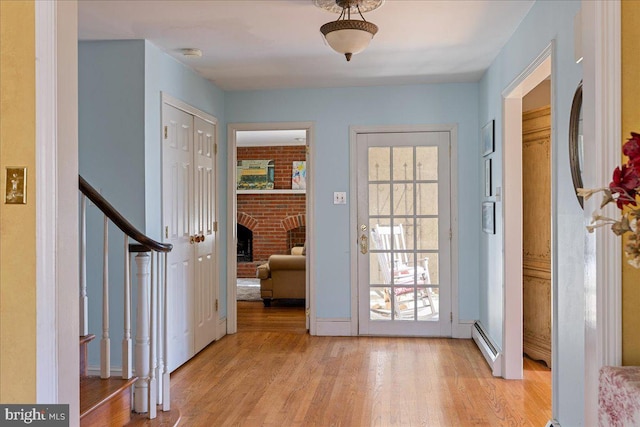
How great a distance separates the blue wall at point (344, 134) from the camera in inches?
202

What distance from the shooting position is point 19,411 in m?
1.57

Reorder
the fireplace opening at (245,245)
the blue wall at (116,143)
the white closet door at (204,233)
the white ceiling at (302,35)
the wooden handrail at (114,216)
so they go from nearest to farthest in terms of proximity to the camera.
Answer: the wooden handrail at (114,216) < the white ceiling at (302,35) < the blue wall at (116,143) < the white closet door at (204,233) < the fireplace opening at (245,245)

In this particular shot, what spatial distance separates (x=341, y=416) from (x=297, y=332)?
2.30 m

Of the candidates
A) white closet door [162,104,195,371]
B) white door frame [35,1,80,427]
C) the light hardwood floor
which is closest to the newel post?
the light hardwood floor

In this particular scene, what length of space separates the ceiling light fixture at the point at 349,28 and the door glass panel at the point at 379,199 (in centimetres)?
232

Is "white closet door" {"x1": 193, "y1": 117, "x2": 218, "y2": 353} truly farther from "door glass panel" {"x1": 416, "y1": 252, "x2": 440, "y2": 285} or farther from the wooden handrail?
"door glass panel" {"x1": 416, "y1": 252, "x2": 440, "y2": 285}

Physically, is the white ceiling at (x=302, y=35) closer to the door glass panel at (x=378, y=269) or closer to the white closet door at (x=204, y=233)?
the white closet door at (x=204, y=233)

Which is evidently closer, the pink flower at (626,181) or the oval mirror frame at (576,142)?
the pink flower at (626,181)

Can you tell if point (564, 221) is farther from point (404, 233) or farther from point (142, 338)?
point (404, 233)

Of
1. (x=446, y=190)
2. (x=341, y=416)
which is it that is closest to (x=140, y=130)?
(x=341, y=416)

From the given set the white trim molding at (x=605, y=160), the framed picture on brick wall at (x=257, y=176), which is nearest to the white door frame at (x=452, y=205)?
the white trim molding at (x=605, y=160)

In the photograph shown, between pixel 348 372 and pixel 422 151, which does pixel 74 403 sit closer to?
pixel 348 372

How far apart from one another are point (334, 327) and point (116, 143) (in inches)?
106

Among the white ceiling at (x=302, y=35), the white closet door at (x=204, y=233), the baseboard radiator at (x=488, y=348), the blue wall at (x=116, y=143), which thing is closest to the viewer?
the white ceiling at (x=302, y=35)
